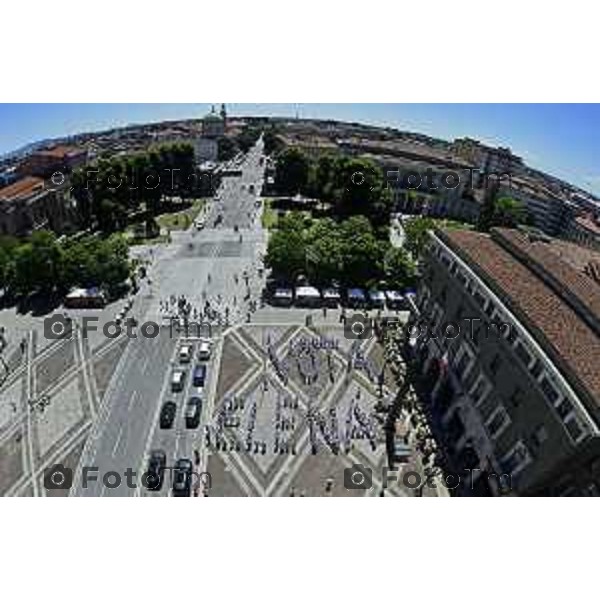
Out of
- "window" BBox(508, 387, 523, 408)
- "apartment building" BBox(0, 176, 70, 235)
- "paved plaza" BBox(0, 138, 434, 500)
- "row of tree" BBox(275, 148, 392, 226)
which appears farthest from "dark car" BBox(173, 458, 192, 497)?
"apartment building" BBox(0, 176, 70, 235)

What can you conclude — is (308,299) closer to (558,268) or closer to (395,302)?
(395,302)

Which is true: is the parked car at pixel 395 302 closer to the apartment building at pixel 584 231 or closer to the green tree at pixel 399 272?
the green tree at pixel 399 272

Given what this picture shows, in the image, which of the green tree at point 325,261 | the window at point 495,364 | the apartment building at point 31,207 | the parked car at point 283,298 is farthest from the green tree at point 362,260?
the apartment building at point 31,207

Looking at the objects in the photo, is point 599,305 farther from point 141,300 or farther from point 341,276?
point 141,300

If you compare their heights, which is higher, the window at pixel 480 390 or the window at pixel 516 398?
the window at pixel 516 398

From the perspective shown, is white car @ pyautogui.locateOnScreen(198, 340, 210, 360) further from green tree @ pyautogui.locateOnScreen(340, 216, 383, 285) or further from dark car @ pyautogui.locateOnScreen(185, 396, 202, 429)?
green tree @ pyautogui.locateOnScreen(340, 216, 383, 285)

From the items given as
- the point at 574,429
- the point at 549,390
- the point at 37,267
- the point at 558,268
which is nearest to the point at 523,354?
the point at 549,390
